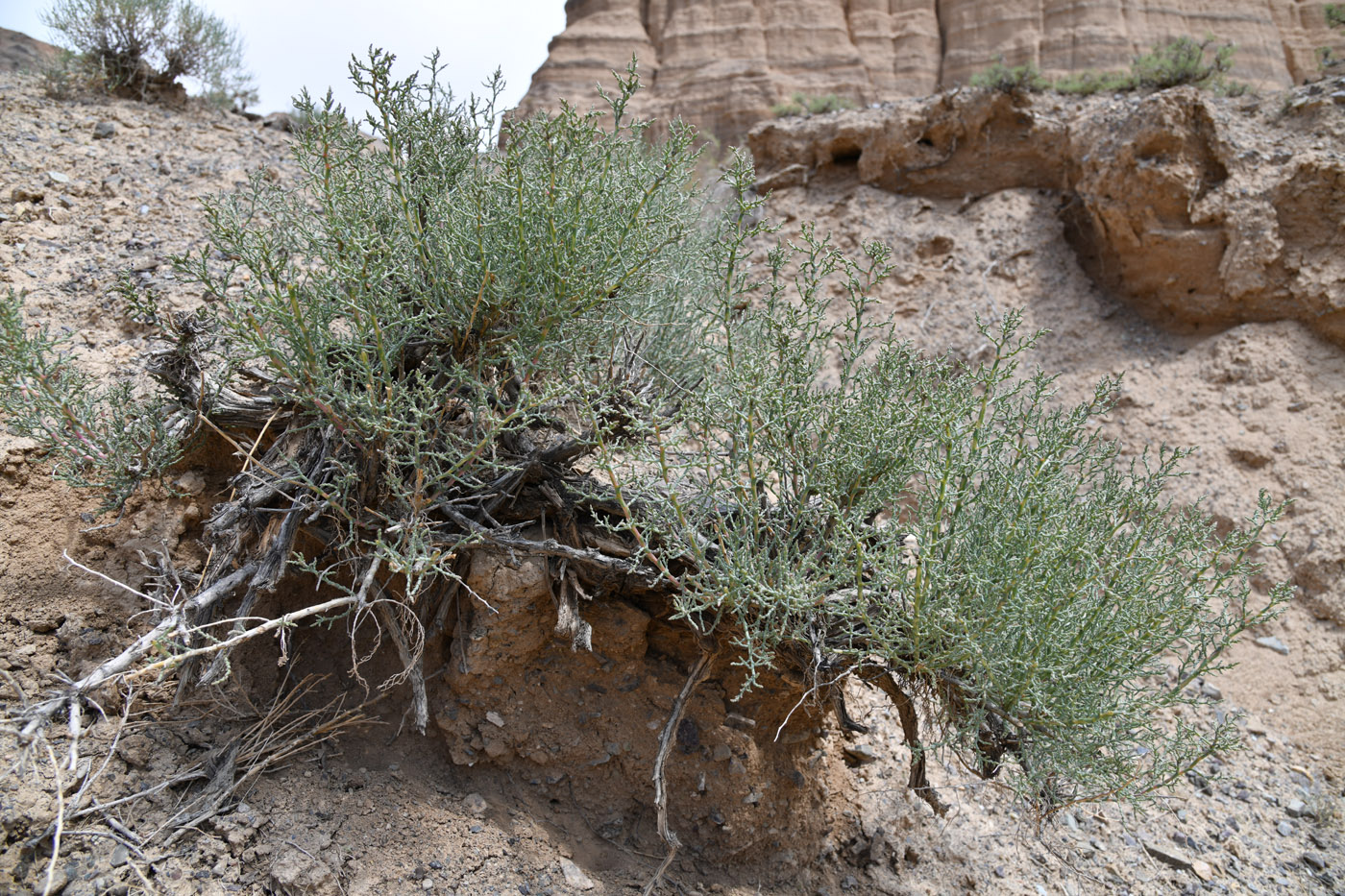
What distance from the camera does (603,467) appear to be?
7.34ft

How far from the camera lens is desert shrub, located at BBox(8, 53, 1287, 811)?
7.58ft

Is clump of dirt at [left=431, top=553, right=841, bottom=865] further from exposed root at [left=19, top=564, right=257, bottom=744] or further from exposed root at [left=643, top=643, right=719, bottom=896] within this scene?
exposed root at [left=19, top=564, right=257, bottom=744]

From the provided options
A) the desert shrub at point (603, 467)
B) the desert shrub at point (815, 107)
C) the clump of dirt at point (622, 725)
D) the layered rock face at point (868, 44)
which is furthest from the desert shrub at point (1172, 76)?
the clump of dirt at point (622, 725)

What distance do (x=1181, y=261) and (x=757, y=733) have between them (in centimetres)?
550

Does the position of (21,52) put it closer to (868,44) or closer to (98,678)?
(98,678)

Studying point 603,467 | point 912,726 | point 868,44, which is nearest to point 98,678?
point 603,467

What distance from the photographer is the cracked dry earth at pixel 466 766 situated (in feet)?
8.07

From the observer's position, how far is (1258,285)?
19.1 ft

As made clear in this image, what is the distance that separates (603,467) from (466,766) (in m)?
1.45

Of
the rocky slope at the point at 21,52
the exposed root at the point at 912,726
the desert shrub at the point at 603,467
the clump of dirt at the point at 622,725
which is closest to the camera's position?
the desert shrub at the point at 603,467

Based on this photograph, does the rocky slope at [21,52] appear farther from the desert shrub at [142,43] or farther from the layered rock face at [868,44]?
the layered rock face at [868,44]

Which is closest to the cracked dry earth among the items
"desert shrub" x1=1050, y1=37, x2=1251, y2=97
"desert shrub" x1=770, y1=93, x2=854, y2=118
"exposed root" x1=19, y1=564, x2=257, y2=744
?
"exposed root" x1=19, y1=564, x2=257, y2=744

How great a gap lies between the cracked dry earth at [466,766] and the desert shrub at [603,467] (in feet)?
1.05

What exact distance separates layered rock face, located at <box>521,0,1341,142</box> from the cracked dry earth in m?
7.17
